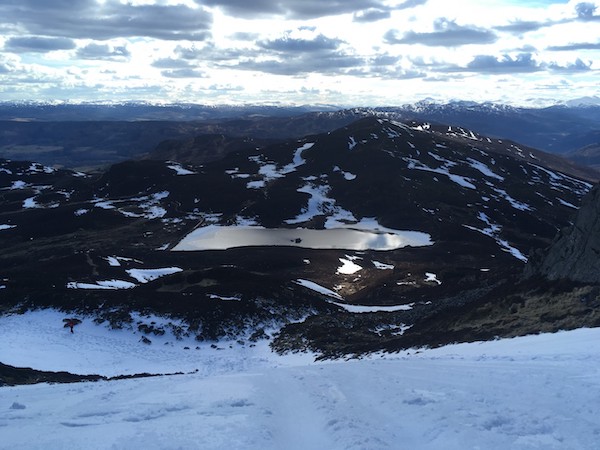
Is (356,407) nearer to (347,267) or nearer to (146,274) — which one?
(146,274)

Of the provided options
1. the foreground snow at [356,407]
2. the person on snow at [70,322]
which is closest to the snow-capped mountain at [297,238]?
the person on snow at [70,322]

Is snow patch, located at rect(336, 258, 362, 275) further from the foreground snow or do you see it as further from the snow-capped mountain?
the foreground snow

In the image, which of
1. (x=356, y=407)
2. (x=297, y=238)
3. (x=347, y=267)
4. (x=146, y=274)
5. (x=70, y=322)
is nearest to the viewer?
(x=356, y=407)

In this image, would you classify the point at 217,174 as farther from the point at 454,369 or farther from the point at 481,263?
the point at 454,369

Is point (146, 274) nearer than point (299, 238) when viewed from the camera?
Yes

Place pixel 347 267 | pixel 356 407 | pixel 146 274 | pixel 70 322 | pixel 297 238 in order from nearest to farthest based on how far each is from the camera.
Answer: pixel 356 407
pixel 70 322
pixel 146 274
pixel 347 267
pixel 297 238

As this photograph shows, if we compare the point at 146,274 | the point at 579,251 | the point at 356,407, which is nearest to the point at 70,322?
the point at 356,407

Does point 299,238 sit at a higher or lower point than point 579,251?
lower

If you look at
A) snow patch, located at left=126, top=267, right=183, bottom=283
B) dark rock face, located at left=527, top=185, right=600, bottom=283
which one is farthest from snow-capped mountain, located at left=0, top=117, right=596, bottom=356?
dark rock face, located at left=527, top=185, right=600, bottom=283
